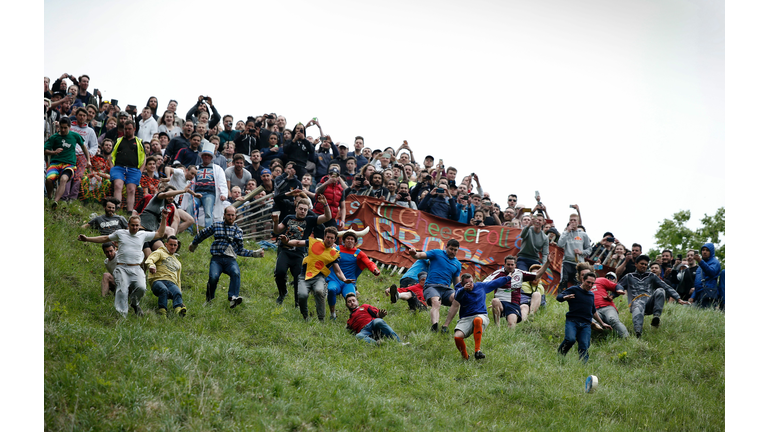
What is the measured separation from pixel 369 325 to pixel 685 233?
36.0m

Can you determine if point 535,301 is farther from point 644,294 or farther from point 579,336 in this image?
point 579,336

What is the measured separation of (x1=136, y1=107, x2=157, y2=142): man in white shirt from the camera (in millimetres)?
16484

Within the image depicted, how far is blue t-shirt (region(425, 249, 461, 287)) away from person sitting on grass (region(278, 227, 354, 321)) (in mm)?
1589

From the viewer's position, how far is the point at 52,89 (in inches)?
643

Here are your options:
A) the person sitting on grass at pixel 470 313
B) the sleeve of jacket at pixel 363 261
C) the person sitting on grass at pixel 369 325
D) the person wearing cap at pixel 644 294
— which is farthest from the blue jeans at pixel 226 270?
the person wearing cap at pixel 644 294

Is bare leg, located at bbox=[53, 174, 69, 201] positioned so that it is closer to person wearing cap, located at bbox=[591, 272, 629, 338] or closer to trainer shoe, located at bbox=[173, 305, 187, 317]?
trainer shoe, located at bbox=[173, 305, 187, 317]

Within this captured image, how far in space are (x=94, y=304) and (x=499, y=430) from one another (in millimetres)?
6847

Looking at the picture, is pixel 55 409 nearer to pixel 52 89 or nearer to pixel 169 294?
pixel 169 294

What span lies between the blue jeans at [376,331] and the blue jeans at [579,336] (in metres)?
2.99

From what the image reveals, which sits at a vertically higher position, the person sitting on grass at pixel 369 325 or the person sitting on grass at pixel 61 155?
the person sitting on grass at pixel 61 155

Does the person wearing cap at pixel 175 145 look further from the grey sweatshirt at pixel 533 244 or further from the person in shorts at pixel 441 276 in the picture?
the grey sweatshirt at pixel 533 244

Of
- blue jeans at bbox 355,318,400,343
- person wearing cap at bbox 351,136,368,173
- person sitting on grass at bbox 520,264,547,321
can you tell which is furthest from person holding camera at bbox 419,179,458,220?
blue jeans at bbox 355,318,400,343

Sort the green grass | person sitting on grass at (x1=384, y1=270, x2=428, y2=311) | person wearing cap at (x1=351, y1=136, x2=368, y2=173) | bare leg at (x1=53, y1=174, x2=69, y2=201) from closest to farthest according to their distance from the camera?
the green grass < person sitting on grass at (x1=384, y1=270, x2=428, y2=311) < bare leg at (x1=53, y1=174, x2=69, y2=201) < person wearing cap at (x1=351, y1=136, x2=368, y2=173)

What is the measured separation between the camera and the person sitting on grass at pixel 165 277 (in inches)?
411
